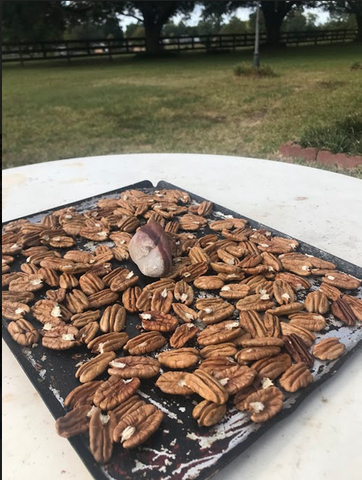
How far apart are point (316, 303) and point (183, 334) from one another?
0.18 metres

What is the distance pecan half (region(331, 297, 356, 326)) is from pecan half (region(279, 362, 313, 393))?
0.34 feet

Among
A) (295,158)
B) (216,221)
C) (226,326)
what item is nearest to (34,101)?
(295,158)

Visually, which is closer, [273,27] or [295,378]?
[295,378]

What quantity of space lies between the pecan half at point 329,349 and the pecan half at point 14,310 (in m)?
0.35

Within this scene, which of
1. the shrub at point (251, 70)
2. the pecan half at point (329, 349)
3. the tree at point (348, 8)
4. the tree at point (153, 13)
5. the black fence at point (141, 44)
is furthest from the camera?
the tree at point (153, 13)

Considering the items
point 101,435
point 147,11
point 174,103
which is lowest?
point 101,435

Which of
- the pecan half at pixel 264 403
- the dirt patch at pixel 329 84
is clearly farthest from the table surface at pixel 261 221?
the dirt patch at pixel 329 84

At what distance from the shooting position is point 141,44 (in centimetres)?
425

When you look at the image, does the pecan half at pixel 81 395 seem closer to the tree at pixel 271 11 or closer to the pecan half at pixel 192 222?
→ the pecan half at pixel 192 222

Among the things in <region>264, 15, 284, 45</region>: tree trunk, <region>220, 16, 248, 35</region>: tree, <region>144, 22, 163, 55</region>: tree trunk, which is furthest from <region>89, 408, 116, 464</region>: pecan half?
<region>144, 22, 163, 55</region>: tree trunk

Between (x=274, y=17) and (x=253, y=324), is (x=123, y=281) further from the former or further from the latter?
(x=274, y=17)

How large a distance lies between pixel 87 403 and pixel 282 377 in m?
0.19

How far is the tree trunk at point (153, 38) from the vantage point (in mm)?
3900

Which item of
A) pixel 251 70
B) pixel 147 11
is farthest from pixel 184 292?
pixel 147 11
